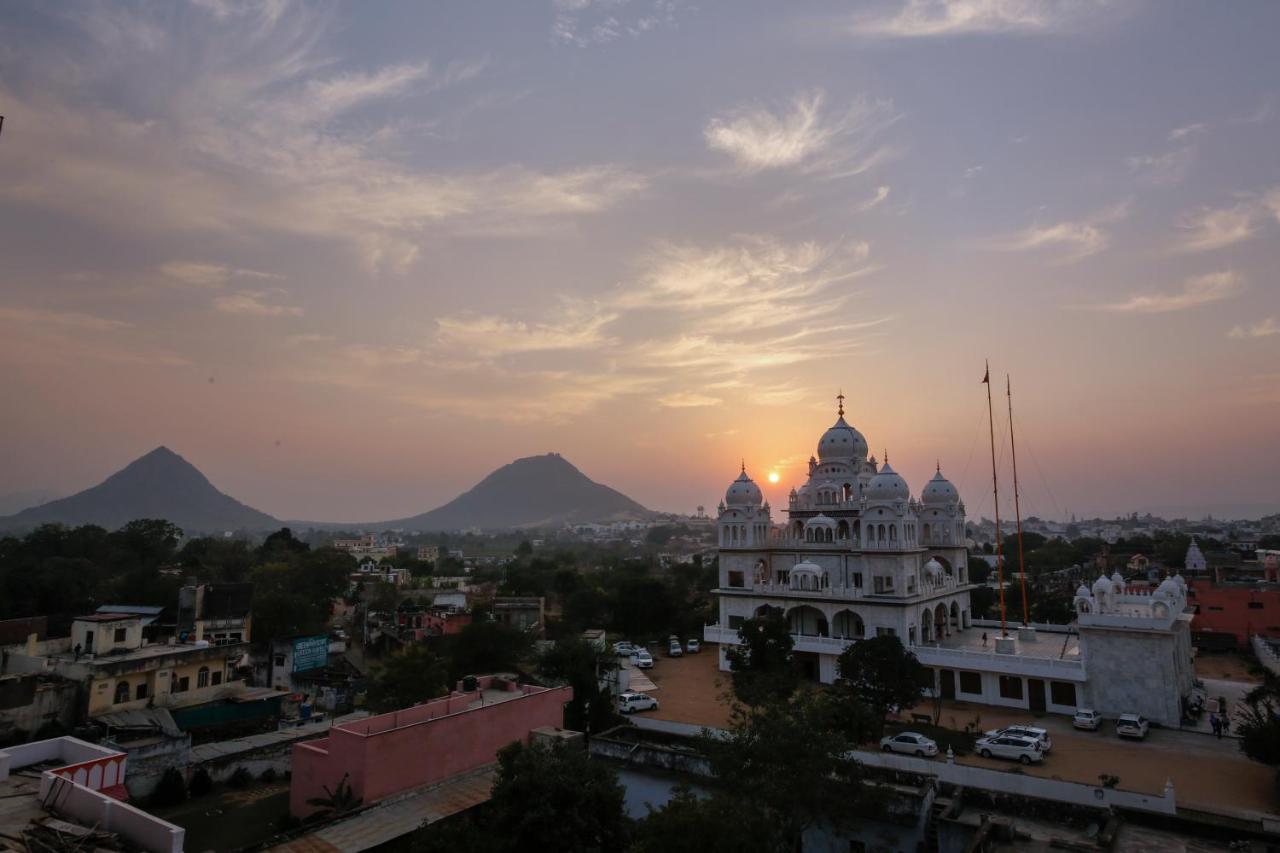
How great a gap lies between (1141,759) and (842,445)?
72.5ft

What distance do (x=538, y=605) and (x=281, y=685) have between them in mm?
20902

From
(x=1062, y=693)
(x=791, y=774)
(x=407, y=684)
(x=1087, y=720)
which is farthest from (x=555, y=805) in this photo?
(x=1062, y=693)

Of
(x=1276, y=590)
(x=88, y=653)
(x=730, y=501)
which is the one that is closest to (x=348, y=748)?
(x=88, y=653)

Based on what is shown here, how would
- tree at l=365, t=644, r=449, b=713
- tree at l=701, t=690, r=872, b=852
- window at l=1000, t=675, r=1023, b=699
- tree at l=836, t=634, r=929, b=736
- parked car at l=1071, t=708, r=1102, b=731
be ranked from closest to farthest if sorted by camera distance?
tree at l=701, t=690, r=872, b=852, tree at l=836, t=634, r=929, b=736, tree at l=365, t=644, r=449, b=713, parked car at l=1071, t=708, r=1102, b=731, window at l=1000, t=675, r=1023, b=699

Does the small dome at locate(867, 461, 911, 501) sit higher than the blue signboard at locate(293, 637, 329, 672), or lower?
higher

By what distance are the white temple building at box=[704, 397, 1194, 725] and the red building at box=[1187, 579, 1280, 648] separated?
22.1 ft

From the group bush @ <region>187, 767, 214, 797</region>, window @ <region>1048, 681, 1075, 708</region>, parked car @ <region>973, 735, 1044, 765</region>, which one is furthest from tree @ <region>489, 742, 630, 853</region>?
window @ <region>1048, 681, 1075, 708</region>

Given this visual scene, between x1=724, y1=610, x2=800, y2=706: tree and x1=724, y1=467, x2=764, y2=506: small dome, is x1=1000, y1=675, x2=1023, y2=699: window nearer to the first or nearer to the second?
x1=724, y1=610, x2=800, y2=706: tree

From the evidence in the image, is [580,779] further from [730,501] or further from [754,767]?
[730,501]

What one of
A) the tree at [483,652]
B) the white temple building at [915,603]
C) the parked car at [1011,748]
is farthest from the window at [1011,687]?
the tree at [483,652]

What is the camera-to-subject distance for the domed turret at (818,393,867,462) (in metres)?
42.1

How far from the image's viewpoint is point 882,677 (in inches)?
944

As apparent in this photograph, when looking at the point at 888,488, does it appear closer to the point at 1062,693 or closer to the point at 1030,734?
the point at 1062,693

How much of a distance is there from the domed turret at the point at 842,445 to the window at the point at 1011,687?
1500 cm
